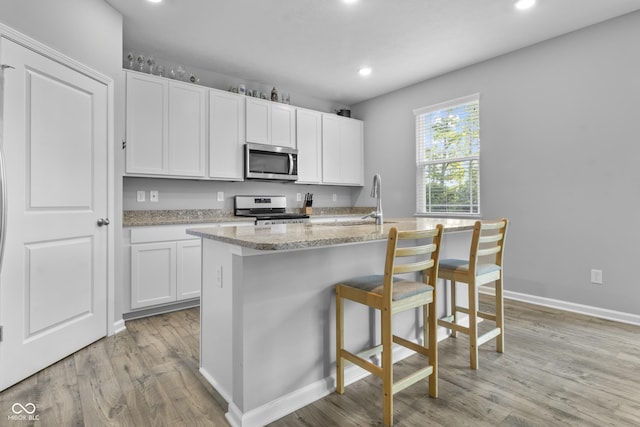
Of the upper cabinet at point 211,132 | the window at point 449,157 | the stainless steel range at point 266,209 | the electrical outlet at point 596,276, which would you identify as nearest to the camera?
the electrical outlet at point 596,276

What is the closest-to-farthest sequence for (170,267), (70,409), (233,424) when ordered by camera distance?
(233,424), (70,409), (170,267)

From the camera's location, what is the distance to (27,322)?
6.61 ft

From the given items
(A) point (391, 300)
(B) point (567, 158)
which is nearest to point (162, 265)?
(A) point (391, 300)

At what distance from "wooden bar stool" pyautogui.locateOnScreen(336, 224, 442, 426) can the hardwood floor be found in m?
0.16

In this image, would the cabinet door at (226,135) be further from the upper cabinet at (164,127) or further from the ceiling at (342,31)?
the ceiling at (342,31)

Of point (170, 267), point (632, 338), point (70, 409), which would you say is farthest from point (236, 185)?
point (632, 338)

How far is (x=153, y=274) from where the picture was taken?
3.12 meters

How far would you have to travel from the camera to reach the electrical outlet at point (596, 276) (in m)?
3.01

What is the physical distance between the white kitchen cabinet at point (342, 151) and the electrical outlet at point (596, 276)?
3126 millimetres

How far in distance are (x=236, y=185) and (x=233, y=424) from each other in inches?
125

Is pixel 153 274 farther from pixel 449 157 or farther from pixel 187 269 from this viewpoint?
pixel 449 157

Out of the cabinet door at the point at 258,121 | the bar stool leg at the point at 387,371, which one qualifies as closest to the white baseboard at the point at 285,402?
the bar stool leg at the point at 387,371

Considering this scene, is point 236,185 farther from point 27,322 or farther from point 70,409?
point 70,409

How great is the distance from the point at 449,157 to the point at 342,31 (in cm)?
204
